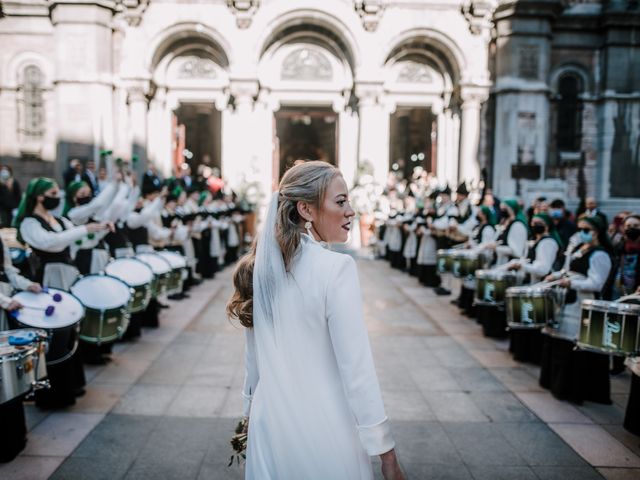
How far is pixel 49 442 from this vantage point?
4672 mm

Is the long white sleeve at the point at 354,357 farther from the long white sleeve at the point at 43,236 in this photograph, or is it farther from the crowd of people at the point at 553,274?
the long white sleeve at the point at 43,236

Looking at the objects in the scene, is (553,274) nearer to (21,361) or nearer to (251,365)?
(251,365)

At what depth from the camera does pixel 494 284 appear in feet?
24.0

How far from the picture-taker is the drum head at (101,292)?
216 inches

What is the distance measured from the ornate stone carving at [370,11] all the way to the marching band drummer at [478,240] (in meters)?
11.7

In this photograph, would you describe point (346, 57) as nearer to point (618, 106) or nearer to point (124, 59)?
point (124, 59)

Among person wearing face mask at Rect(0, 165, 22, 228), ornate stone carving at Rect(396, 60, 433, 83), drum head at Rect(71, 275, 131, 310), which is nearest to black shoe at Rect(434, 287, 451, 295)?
drum head at Rect(71, 275, 131, 310)

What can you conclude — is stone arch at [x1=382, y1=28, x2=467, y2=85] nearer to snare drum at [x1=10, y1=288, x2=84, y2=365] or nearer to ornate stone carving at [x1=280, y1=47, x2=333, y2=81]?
ornate stone carving at [x1=280, y1=47, x2=333, y2=81]

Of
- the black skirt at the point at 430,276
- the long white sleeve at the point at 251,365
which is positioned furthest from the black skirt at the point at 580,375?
the black skirt at the point at 430,276

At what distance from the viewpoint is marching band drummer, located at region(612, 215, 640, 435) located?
5.02 meters

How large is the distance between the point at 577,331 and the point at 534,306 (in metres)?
0.46

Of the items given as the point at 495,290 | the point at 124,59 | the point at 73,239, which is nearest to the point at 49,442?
the point at 73,239

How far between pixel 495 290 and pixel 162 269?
14.4 feet

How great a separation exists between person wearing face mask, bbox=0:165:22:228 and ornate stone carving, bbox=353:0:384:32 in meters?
12.1
